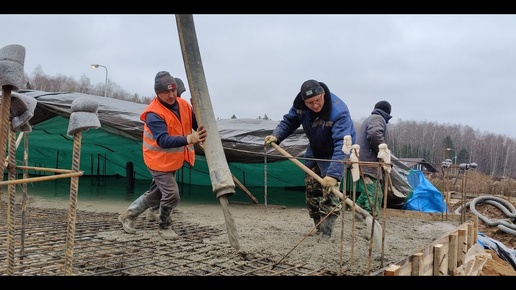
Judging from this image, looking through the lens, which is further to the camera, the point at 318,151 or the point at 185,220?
the point at 185,220

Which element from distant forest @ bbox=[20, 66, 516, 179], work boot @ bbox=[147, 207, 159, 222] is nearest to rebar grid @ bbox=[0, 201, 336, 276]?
work boot @ bbox=[147, 207, 159, 222]

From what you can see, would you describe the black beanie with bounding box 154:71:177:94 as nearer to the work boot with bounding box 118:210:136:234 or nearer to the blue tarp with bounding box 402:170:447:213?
the work boot with bounding box 118:210:136:234

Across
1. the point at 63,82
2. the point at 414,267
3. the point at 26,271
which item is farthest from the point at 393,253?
the point at 63,82

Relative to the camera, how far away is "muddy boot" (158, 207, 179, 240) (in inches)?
151

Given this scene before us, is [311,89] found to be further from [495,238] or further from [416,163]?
[495,238]

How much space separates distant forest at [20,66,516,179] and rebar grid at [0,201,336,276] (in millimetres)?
26649

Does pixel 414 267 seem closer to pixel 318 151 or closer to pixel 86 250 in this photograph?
pixel 318 151

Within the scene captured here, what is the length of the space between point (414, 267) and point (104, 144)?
22.0 feet

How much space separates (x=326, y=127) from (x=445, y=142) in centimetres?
3012

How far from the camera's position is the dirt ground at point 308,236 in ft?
10.0

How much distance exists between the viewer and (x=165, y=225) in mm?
3906
